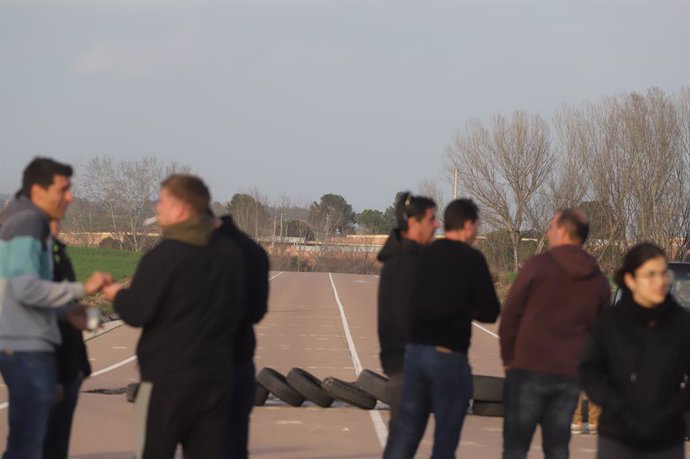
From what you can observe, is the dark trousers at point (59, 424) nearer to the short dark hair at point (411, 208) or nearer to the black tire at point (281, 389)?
the short dark hair at point (411, 208)

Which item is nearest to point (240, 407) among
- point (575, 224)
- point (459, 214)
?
point (459, 214)

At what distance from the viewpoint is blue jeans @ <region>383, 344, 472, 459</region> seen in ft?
24.8

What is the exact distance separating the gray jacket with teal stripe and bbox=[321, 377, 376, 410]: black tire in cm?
791

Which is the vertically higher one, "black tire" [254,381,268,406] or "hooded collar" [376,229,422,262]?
"hooded collar" [376,229,422,262]

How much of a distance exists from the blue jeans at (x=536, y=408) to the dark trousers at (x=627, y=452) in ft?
5.58

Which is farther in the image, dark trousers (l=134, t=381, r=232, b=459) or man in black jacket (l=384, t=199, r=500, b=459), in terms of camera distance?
man in black jacket (l=384, t=199, r=500, b=459)

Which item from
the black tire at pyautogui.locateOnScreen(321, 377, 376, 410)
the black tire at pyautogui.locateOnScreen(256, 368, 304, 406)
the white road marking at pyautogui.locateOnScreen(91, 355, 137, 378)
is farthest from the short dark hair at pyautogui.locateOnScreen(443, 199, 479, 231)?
the white road marking at pyautogui.locateOnScreen(91, 355, 137, 378)

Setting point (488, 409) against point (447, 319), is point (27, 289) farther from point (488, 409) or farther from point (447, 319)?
point (488, 409)

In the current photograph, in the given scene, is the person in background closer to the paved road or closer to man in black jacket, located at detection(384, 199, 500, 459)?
man in black jacket, located at detection(384, 199, 500, 459)

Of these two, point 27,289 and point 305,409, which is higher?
point 27,289

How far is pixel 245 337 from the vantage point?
291 inches

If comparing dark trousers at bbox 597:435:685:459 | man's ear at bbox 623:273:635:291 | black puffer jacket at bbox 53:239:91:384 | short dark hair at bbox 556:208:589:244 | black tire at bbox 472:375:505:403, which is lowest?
black tire at bbox 472:375:505:403

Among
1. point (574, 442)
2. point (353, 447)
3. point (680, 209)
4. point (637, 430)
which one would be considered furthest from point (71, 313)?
point (680, 209)

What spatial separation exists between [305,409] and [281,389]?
0.37 metres
